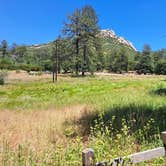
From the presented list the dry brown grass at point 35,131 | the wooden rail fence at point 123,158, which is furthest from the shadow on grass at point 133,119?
the wooden rail fence at point 123,158

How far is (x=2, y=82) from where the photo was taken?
34.6 m

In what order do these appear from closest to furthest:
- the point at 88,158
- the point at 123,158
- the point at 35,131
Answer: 1. the point at 88,158
2. the point at 123,158
3. the point at 35,131

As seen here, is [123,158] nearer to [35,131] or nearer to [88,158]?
[88,158]

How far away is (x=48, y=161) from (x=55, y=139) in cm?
203

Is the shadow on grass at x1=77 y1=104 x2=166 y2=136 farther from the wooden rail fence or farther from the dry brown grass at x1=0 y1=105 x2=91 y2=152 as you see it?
the wooden rail fence

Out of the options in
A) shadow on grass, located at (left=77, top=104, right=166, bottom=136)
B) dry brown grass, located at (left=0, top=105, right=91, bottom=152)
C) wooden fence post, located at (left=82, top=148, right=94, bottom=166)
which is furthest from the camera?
shadow on grass, located at (left=77, top=104, right=166, bottom=136)

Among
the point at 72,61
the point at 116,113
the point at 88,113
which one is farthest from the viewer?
the point at 72,61

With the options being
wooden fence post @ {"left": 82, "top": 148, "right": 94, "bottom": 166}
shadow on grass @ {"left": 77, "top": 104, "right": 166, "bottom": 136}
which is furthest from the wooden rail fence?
shadow on grass @ {"left": 77, "top": 104, "right": 166, "bottom": 136}

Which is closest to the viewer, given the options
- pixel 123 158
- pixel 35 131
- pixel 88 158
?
pixel 88 158

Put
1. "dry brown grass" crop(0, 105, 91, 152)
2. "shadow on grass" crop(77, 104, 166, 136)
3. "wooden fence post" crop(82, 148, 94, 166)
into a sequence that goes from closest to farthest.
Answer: "wooden fence post" crop(82, 148, 94, 166) < "dry brown grass" crop(0, 105, 91, 152) < "shadow on grass" crop(77, 104, 166, 136)

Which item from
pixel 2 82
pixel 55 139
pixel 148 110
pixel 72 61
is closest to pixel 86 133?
pixel 55 139

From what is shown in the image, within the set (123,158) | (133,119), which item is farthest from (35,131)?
(123,158)

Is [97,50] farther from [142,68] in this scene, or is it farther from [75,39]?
[142,68]

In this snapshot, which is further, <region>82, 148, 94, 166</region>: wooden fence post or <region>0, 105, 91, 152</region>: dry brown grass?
<region>0, 105, 91, 152</region>: dry brown grass
